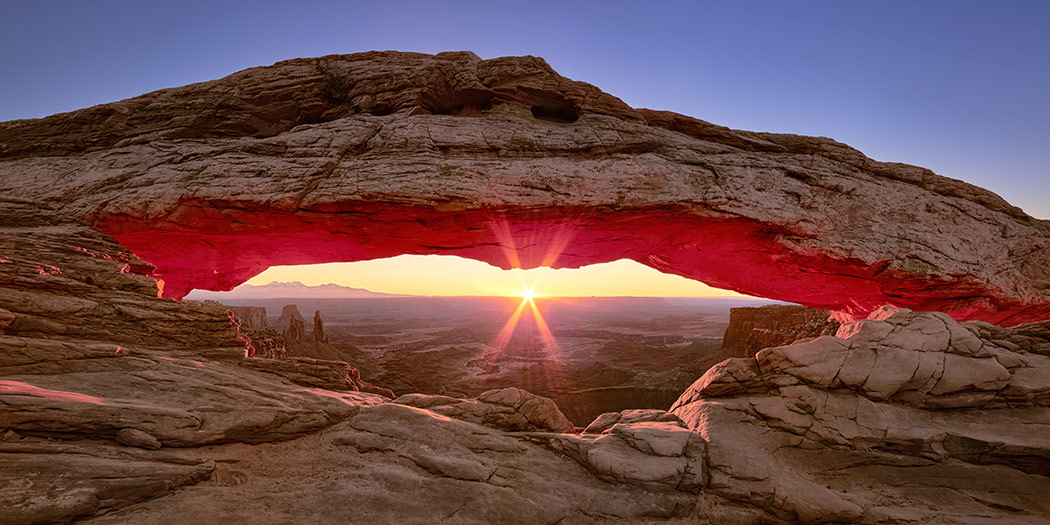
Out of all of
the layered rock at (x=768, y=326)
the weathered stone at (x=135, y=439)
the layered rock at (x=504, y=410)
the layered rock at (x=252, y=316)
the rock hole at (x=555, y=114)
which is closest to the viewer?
the weathered stone at (x=135, y=439)

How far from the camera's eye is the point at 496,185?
34.2 feet

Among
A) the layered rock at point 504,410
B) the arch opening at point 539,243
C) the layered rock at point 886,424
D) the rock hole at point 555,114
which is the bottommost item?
the layered rock at point 504,410

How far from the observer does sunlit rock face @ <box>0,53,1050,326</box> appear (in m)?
10.4

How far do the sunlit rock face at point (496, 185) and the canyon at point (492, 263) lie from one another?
0.30ft

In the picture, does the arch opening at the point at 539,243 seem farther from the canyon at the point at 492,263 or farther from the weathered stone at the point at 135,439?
the weathered stone at the point at 135,439

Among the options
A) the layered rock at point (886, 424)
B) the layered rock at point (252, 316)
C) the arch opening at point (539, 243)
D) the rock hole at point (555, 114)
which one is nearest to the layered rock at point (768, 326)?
the arch opening at point (539, 243)

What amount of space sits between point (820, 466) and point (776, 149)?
9974 millimetres

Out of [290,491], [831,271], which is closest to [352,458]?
[290,491]

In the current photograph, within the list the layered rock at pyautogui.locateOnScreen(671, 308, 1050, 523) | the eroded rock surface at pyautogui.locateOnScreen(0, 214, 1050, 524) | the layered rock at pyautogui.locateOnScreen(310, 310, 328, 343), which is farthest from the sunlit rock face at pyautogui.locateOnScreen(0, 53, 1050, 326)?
the layered rock at pyautogui.locateOnScreen(310, 310, 328, 343)

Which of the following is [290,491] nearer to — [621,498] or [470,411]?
[470,411]

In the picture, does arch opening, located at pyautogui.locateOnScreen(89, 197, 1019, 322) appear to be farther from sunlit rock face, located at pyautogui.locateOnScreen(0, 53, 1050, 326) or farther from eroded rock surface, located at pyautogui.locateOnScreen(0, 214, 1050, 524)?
eroded rock surface, located at pyautogui.locateOnScreen(0, 214, 1050, 524)

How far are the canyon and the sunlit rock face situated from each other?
0.09 m

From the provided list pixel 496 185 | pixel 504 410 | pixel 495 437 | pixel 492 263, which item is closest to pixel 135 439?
pixel 495 437

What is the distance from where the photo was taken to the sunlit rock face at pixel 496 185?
1044 cm
